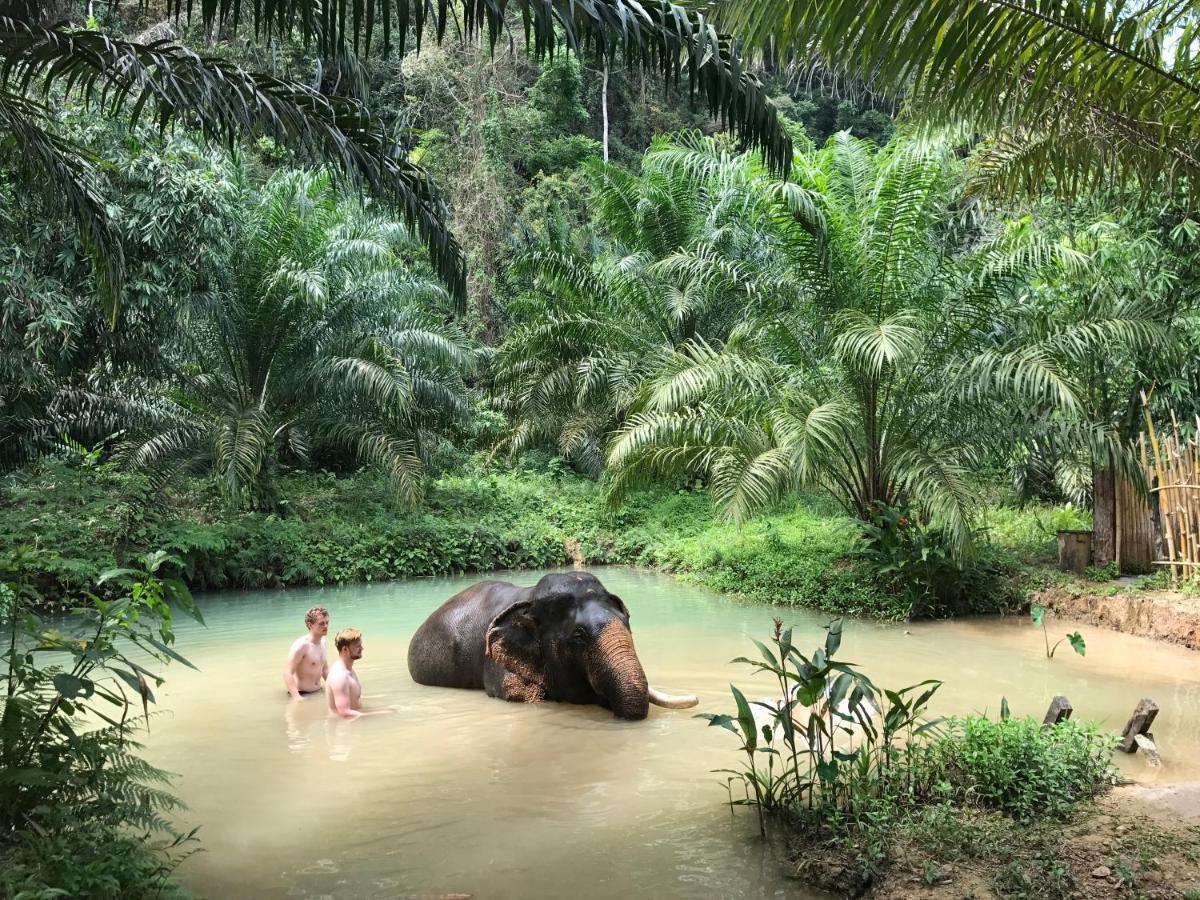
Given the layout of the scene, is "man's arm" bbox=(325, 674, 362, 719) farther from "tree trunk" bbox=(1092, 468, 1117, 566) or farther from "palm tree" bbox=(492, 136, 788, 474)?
"palm tree" bbox=(492, 136, 788, 474)

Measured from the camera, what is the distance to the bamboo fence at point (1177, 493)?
970cm

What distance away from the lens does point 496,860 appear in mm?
4582

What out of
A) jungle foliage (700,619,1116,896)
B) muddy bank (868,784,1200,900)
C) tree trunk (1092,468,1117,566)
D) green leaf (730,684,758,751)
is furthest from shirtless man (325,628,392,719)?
tree trunk (1092,468,1117,566)

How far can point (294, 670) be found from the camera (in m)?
7.95

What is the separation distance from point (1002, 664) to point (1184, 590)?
2.61 metres

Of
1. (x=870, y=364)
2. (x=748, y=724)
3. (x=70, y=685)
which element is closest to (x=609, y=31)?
(x=748, y=724)

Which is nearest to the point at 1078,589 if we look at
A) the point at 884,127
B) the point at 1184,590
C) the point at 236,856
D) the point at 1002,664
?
the point at 1184,590

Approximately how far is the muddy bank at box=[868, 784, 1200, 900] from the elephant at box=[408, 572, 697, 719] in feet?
9.73

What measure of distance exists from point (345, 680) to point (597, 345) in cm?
1380

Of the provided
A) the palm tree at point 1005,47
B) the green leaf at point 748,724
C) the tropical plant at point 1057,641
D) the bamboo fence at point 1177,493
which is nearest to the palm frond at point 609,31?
the palm tree at point 1005,47

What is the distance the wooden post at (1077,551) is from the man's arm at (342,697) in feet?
28.1

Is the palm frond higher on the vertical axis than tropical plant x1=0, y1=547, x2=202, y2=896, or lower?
higher

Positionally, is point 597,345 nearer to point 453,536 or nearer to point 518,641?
point 453,536

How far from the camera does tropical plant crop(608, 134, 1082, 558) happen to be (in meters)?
11.2
